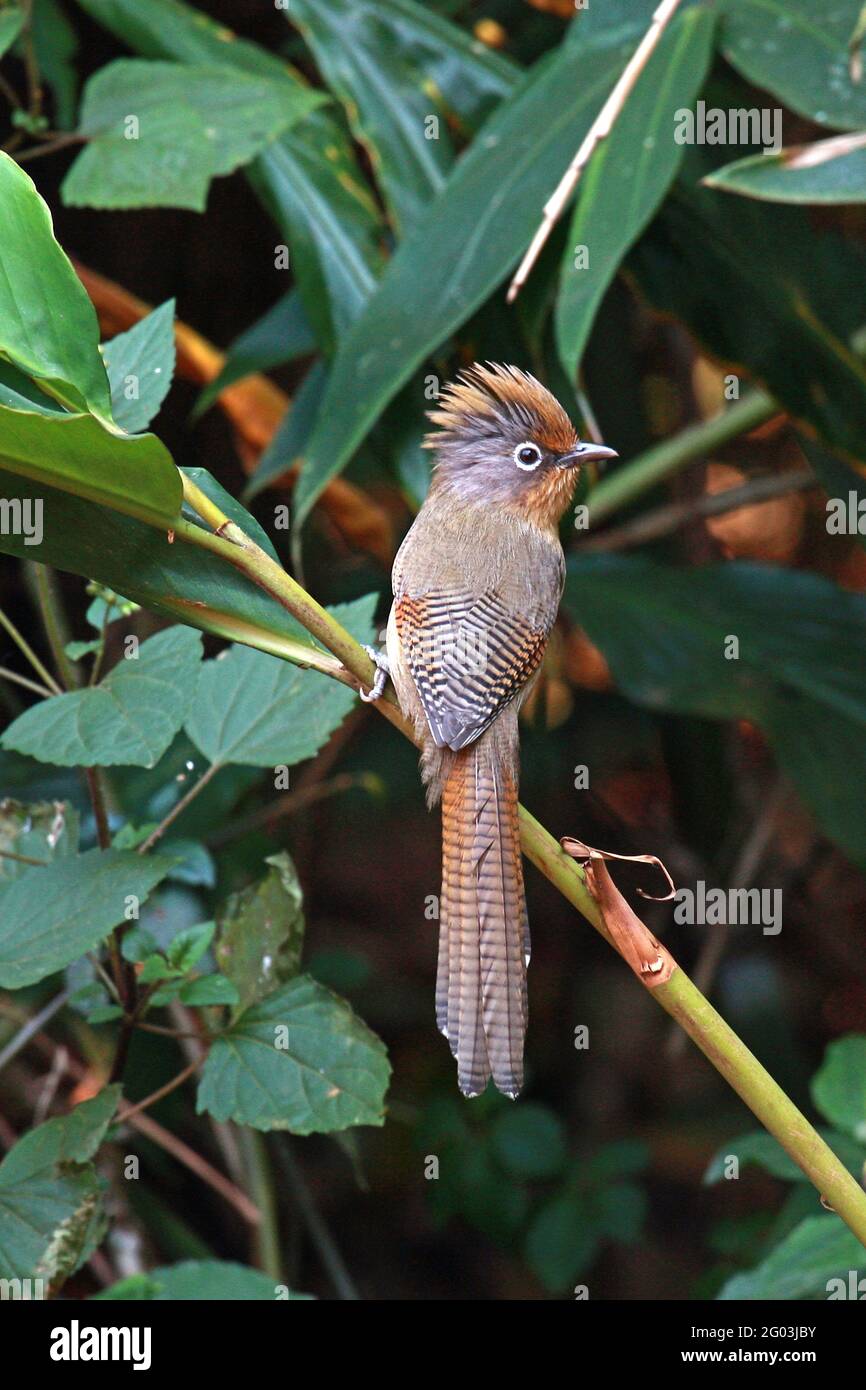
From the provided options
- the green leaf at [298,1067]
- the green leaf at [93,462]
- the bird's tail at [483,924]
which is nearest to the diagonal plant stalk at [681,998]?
the green leaf at [93,462]

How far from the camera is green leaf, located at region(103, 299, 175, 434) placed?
5.82 ft

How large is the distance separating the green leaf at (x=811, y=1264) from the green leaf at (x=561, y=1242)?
1.38m

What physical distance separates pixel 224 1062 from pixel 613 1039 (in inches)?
131

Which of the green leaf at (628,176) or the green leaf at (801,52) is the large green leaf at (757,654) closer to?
the green leaf at (628,176)

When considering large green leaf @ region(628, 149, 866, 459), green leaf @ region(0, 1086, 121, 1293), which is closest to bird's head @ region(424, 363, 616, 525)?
large green leaf @ region(628, 149, 866, 459)

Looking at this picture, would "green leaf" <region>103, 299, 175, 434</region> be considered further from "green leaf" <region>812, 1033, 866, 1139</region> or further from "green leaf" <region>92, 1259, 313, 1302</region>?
"green leaf" <region>812, 1033, 866, 1139</region>

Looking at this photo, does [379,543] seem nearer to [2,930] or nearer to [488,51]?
[488,51]

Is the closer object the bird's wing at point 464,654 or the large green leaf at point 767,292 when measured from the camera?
the bird's wing at point 464,654

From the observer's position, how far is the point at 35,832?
209 cm

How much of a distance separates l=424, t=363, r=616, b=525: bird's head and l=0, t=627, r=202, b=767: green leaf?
0.86m

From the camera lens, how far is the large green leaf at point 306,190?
316 centimetres

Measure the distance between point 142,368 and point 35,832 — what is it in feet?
2.38

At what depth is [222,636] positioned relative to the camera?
1.37 metres

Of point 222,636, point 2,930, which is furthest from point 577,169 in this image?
point 2,930
